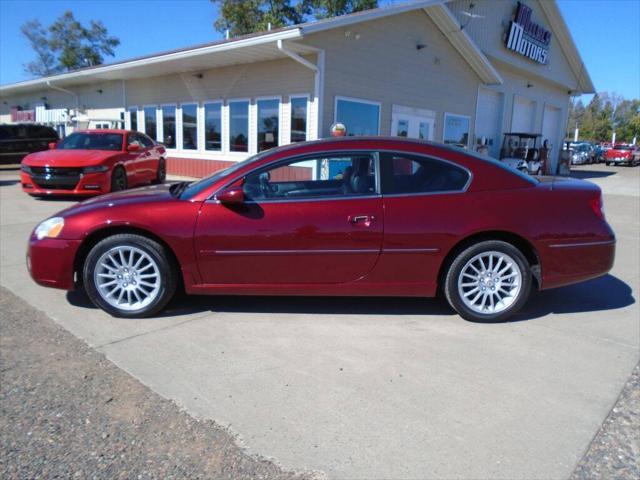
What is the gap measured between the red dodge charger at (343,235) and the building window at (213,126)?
11.2m

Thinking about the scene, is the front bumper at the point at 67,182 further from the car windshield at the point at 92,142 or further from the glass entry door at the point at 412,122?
the glass entry door at the point at 412,122

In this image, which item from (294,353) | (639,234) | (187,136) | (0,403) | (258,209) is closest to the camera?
(0,403)

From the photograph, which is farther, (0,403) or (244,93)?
(244,93)

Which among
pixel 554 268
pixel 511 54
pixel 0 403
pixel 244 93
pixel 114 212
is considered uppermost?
pixel 511 54

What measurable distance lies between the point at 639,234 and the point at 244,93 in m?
10.3

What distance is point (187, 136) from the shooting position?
16125mm

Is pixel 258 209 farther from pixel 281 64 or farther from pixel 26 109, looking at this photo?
pixel 26 109

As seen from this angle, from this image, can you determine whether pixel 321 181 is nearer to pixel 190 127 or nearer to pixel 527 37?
pixel 190 127

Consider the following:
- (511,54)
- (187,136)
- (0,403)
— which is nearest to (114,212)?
(0,403)

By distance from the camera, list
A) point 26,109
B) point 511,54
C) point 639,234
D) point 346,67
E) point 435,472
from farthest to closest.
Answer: point 26,109 < point 511,54 < point 346,67 < point 639,234 < point 435,472

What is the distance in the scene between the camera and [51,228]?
4.01m

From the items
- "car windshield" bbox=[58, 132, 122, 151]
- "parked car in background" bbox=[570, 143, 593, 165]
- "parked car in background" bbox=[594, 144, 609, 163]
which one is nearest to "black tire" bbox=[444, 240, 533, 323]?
"car windshield" bbox=[58, 132, 122, 151]

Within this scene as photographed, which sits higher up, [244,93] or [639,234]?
[244,93]

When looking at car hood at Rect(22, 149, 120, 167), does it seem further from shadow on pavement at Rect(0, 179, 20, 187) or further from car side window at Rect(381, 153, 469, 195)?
car side window at Rect(381, 153, 469, 195)
